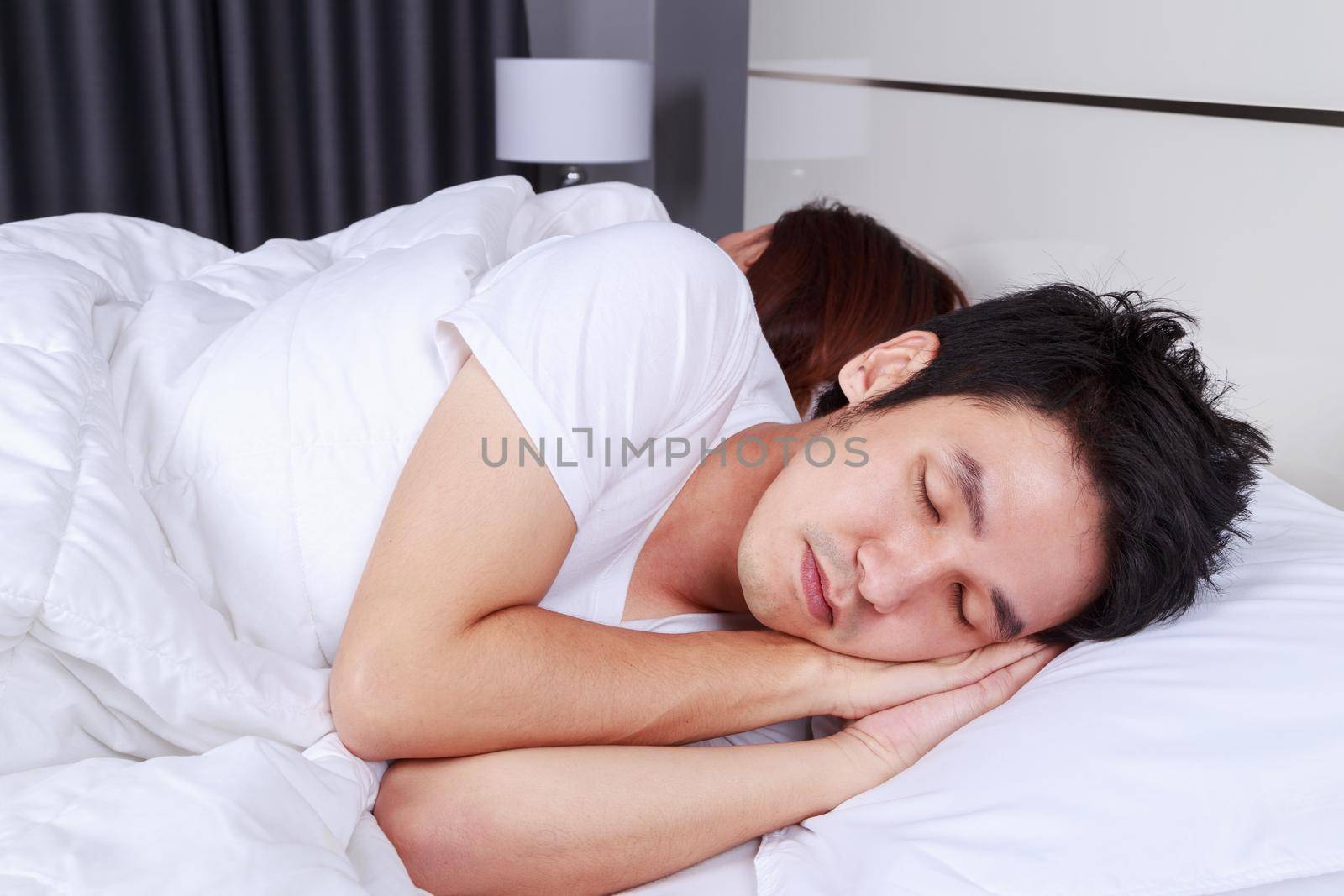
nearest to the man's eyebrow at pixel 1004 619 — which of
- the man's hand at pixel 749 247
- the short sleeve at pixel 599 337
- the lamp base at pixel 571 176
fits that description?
the short sleeve at pixel 599 337

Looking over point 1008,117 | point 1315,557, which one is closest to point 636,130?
point 1008,117

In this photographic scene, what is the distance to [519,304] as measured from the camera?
3.03ft

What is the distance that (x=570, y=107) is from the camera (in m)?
2.89

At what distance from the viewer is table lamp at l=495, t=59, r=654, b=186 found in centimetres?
286

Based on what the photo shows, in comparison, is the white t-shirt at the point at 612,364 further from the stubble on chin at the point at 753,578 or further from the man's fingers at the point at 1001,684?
the man's fingers at the point at 1001,684

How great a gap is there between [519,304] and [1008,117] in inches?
39.2

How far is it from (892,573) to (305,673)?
53 centimetres

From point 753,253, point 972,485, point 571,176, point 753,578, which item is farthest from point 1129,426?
point 571,176

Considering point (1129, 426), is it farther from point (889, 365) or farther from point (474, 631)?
point (474, 631)

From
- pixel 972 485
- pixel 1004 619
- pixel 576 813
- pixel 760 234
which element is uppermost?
pixel 760 234

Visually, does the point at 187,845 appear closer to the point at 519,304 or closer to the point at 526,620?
the point at 526,620

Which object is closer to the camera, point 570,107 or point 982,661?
point 982,661

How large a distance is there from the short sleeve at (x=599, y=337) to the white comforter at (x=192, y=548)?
115 millimetres

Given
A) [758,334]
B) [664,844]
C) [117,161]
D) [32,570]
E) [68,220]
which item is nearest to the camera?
[32,570]
